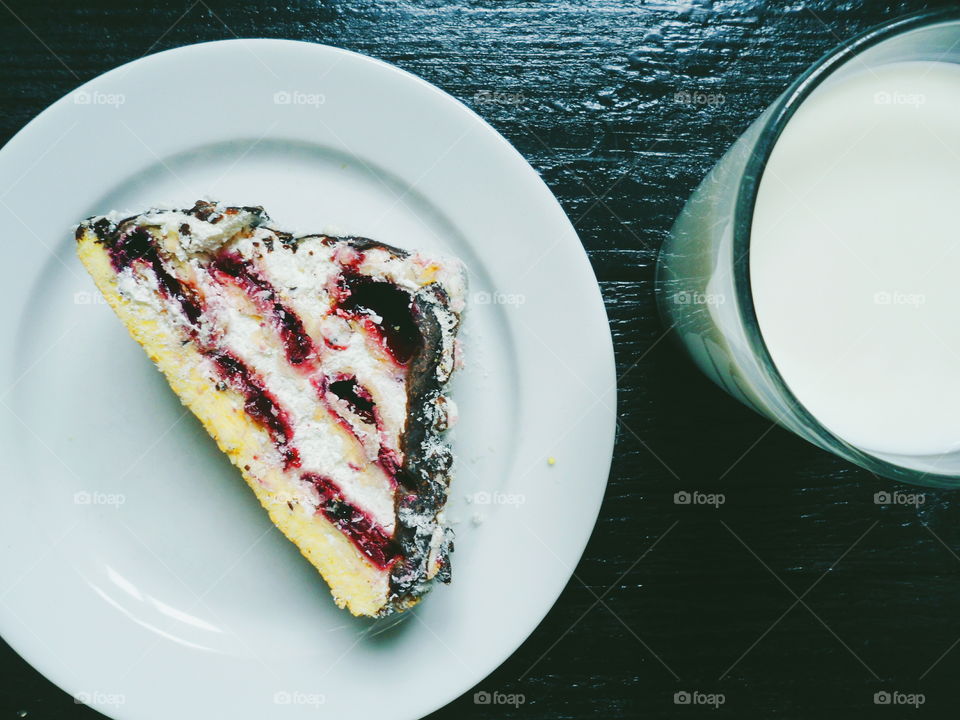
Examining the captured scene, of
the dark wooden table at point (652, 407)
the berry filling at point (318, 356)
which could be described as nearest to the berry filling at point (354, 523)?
the berry filling at point (318, 356)

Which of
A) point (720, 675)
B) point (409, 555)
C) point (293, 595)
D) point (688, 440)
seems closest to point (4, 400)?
point (293, 595)

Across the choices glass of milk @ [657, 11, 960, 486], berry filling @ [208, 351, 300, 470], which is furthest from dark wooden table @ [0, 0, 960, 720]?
berry filling @ [208, 351, 300, 470]

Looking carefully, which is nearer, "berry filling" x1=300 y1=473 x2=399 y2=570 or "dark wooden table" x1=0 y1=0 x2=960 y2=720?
"berry filling" x1=300 y1=473 x2=399 y2=570

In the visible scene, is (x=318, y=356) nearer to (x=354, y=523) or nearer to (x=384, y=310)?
(x=384, y=310)

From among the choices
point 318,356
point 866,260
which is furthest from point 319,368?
point 866,260

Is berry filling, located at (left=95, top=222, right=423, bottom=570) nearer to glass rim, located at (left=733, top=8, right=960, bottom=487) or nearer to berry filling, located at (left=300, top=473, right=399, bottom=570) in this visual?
berry filling, located at (left=300, top=473, right=399, bottom=570)
